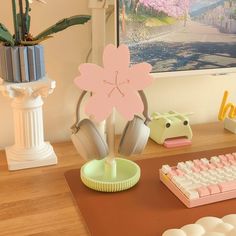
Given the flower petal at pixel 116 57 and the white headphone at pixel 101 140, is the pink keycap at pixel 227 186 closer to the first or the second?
the white headphone at pixel 101 140

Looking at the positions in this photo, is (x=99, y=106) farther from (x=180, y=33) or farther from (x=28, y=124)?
(x=180, y=33)

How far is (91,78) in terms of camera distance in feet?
2.39

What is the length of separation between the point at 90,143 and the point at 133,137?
90mm

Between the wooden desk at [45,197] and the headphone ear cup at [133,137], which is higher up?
the headphone ear cup at [133,137]

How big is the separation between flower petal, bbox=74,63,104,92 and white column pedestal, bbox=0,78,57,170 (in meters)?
0.20

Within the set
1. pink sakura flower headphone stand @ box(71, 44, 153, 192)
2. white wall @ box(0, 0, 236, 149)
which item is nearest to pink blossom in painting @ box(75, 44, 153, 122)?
pink sakura flower headphone stand @ box(71, 44, 153, 192)

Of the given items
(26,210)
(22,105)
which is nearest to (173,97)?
(22,105)

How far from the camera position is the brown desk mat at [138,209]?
683 mm

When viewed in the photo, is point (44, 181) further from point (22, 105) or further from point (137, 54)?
point (137, 54)

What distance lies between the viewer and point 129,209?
74cm

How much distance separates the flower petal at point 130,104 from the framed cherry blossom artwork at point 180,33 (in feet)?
0.92

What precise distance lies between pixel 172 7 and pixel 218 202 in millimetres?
529

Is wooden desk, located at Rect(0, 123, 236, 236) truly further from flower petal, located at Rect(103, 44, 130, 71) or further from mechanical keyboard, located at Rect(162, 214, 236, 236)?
flower petal, located at Rect(103, 44, 130, 71)

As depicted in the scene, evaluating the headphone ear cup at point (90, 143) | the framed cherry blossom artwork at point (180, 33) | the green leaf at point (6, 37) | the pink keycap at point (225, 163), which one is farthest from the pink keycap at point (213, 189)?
the green leaf at point (6, 37)
